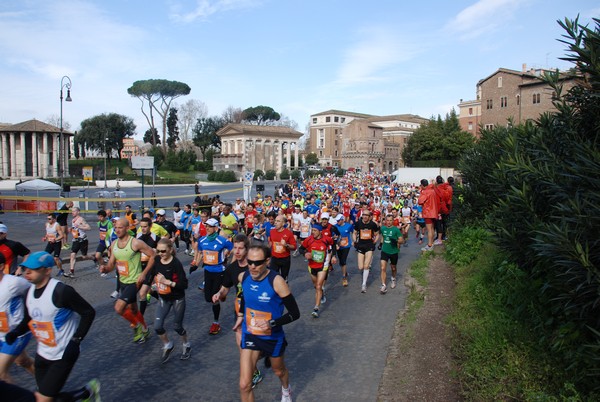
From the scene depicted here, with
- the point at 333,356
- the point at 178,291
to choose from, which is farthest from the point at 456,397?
the point at 178,291

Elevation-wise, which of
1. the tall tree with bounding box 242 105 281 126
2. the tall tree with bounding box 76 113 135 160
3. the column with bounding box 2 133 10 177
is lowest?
the column with bounding box 2 133 10 177

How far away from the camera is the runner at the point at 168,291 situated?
21.0 ft

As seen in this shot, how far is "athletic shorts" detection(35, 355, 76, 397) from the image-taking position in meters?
4.11

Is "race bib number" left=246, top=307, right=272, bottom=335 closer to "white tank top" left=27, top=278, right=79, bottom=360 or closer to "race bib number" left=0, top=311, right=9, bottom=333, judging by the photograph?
"white tank top" left=27, top=278, right=79, bottom=360

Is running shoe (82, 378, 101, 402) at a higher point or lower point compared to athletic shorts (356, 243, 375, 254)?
lower

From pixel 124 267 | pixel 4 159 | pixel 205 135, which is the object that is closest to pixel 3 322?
pixel 124 267

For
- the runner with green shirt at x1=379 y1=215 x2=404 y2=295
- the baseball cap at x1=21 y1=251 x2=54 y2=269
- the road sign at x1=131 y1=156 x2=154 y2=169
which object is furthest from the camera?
the road sign at x1=131 y1=156 x2=154 y2=169

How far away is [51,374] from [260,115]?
114 metres

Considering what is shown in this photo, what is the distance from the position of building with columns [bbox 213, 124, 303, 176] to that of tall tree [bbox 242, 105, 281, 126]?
19814mm

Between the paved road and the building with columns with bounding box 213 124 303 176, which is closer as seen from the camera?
the paved road

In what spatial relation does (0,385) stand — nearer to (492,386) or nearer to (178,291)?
(178,291)

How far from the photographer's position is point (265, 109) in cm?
11575

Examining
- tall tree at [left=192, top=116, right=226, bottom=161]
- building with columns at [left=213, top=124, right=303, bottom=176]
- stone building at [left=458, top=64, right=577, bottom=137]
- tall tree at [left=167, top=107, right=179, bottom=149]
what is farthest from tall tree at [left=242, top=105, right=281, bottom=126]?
stone building at [left=458, top=64, right=577, bottom=137]

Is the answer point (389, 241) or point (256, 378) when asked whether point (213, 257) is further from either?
point (389, 241)
